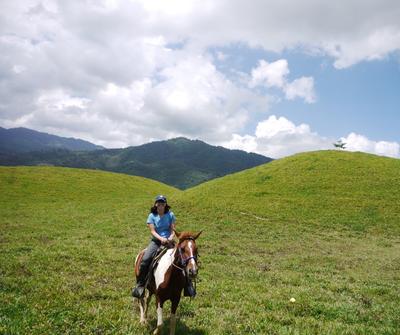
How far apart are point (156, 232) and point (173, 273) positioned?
173cm

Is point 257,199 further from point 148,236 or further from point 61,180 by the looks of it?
point 61,180

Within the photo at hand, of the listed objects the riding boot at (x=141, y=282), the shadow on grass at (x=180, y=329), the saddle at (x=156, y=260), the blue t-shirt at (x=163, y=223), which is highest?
the blue t-shirt at (x=163, y=223)

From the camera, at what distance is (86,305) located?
12836 millimetres

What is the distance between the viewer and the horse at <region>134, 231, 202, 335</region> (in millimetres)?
10031

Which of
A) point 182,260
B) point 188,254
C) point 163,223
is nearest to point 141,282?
point 163,223

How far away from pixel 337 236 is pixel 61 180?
6542 centimetres

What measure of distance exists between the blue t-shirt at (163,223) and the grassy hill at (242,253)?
9.44ft

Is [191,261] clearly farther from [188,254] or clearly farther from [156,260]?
[156,260]

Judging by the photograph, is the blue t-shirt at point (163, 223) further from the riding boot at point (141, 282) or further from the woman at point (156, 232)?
the riding boot at point (141, 282)

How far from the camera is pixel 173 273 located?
430 inches

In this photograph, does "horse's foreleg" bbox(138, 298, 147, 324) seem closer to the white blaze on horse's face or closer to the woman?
the woman

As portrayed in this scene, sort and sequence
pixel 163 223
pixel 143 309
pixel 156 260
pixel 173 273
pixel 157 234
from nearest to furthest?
pixel 173 273
pixel 156 260
pixel 157 234
pixel 143 309
pixel 163 223

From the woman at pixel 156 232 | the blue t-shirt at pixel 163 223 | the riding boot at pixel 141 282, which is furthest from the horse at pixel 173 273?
the blue t-shirt at pixel 163 223

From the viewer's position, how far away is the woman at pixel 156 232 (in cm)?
1195
